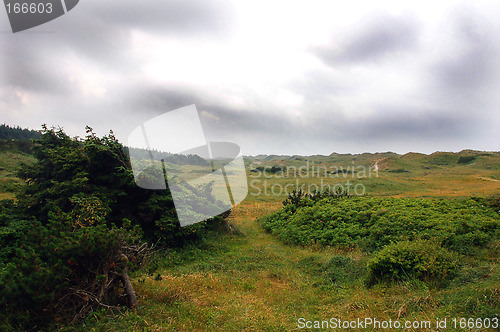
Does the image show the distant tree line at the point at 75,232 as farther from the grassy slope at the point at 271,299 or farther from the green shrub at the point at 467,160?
the green shrub at the point at 467,160

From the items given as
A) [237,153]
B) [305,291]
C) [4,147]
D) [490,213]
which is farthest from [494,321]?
[4,147]

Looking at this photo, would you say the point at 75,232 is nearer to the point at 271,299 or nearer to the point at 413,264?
the point at 271,299

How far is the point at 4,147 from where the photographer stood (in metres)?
53.5

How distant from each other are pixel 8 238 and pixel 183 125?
6.12 meters

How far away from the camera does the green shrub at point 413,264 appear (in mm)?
5938

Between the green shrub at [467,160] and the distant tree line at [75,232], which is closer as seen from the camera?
the distant tree line at [75,232]

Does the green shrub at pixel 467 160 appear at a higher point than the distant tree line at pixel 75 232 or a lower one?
higher

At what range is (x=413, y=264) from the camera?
629 centimetres

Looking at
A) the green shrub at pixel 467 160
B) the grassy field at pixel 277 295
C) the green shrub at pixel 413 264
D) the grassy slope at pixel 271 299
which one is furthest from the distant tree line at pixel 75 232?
the green shrub at pixel 467 160

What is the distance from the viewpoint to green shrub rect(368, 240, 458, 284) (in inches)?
234

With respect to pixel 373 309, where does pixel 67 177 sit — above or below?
above

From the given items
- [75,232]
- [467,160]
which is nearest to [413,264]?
[75,232]

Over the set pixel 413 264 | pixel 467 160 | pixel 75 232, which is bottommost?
pixel 413 264

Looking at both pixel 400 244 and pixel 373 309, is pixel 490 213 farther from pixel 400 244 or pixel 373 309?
pixel 373 309
